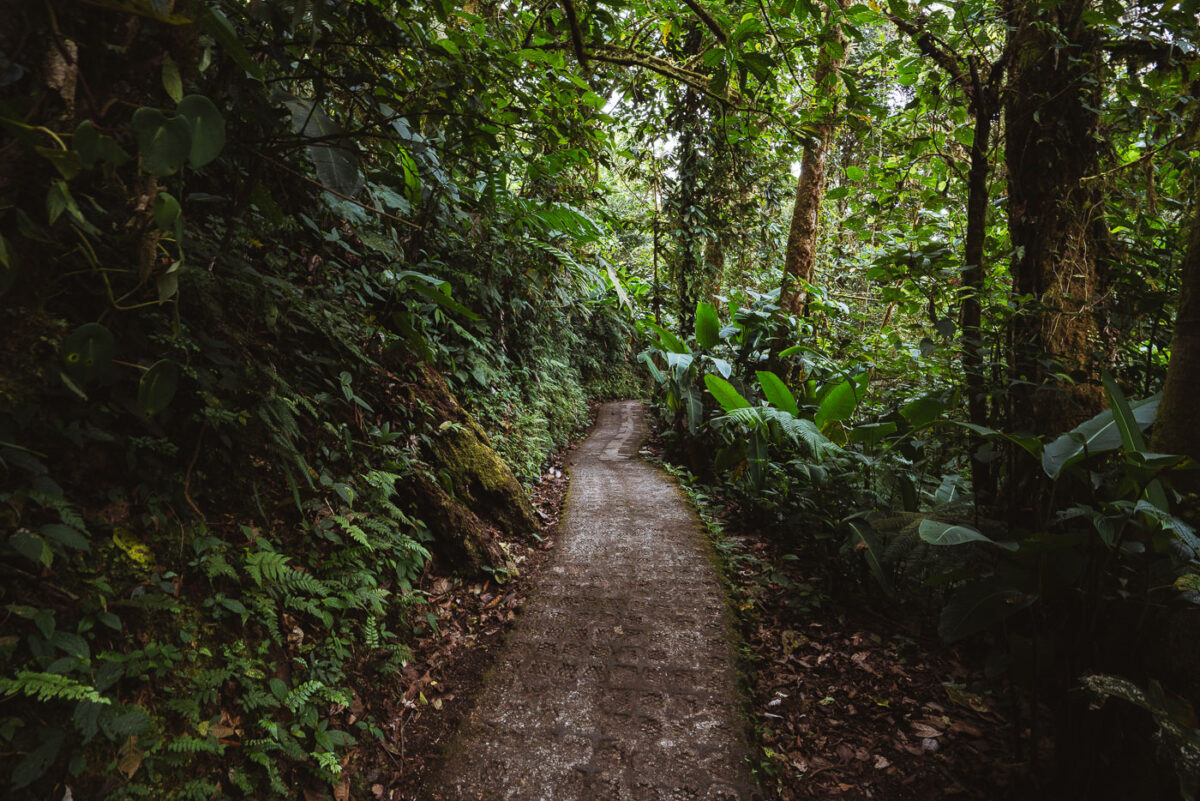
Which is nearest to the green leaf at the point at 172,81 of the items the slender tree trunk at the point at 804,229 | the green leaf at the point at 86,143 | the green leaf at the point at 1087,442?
the green leaf at the point at 86,143

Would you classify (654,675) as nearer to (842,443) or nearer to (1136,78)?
(842,443)

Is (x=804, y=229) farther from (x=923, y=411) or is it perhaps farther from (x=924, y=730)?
(x=924, y=730)

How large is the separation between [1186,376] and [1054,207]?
1.69 m

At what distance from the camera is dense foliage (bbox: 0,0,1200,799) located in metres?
1.44

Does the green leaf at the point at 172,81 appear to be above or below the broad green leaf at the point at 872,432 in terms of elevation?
above

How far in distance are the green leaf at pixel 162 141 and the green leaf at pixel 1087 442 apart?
2.69 m

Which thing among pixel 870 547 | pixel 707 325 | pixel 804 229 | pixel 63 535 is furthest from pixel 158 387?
pixel 804 229

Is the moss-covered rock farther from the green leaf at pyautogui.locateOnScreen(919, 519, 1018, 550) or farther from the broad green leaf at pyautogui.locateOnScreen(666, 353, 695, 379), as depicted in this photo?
the green leaf at pyautogui.locateOnScreen(919, 519, 1018, 550)

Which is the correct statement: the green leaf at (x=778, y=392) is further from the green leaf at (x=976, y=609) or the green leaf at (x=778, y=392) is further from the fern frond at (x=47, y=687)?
the fern frond at (x=47, y=687)

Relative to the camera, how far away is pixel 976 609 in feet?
6.75

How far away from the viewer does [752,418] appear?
4.09 meters

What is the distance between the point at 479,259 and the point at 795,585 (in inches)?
181

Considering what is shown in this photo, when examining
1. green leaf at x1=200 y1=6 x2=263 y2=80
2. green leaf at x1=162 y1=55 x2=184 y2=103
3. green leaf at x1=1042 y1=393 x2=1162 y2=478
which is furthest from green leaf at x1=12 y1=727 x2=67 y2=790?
green leaf at x1=1042 y1=393 x2=1162 y2=478

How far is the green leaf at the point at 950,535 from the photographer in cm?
191
